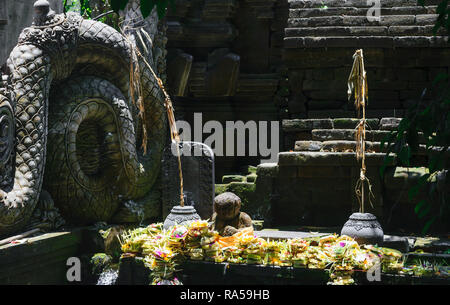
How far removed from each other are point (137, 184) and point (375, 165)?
129 inches

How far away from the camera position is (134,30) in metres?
9.06

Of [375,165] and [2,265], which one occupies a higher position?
[375,165]

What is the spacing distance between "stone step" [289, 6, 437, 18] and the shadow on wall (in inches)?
173

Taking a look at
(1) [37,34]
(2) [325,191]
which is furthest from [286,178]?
(1) [37,34]

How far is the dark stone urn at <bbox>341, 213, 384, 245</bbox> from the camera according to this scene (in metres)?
5.42

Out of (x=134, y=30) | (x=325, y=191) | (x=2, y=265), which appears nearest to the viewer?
(x=2, y=265)

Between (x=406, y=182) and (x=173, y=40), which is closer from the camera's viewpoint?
(x=406, y=182)

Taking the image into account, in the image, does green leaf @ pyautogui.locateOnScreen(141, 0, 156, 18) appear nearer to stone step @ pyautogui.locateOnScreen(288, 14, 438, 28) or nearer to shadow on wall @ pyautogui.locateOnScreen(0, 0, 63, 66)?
stone step @ pyautogui.locateOnScreen(288, 14, 438, 28)

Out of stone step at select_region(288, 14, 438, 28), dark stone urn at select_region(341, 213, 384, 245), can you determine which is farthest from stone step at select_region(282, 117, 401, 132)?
dark stone urn at select_region(341, 213, 384, 245)

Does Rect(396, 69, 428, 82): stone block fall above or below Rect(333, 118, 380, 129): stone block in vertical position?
above

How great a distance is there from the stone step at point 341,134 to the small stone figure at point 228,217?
2.86 meters

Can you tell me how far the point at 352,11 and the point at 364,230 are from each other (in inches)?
205

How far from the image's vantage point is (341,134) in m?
8.29

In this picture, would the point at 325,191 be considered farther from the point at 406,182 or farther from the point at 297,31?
the point at 297,31
